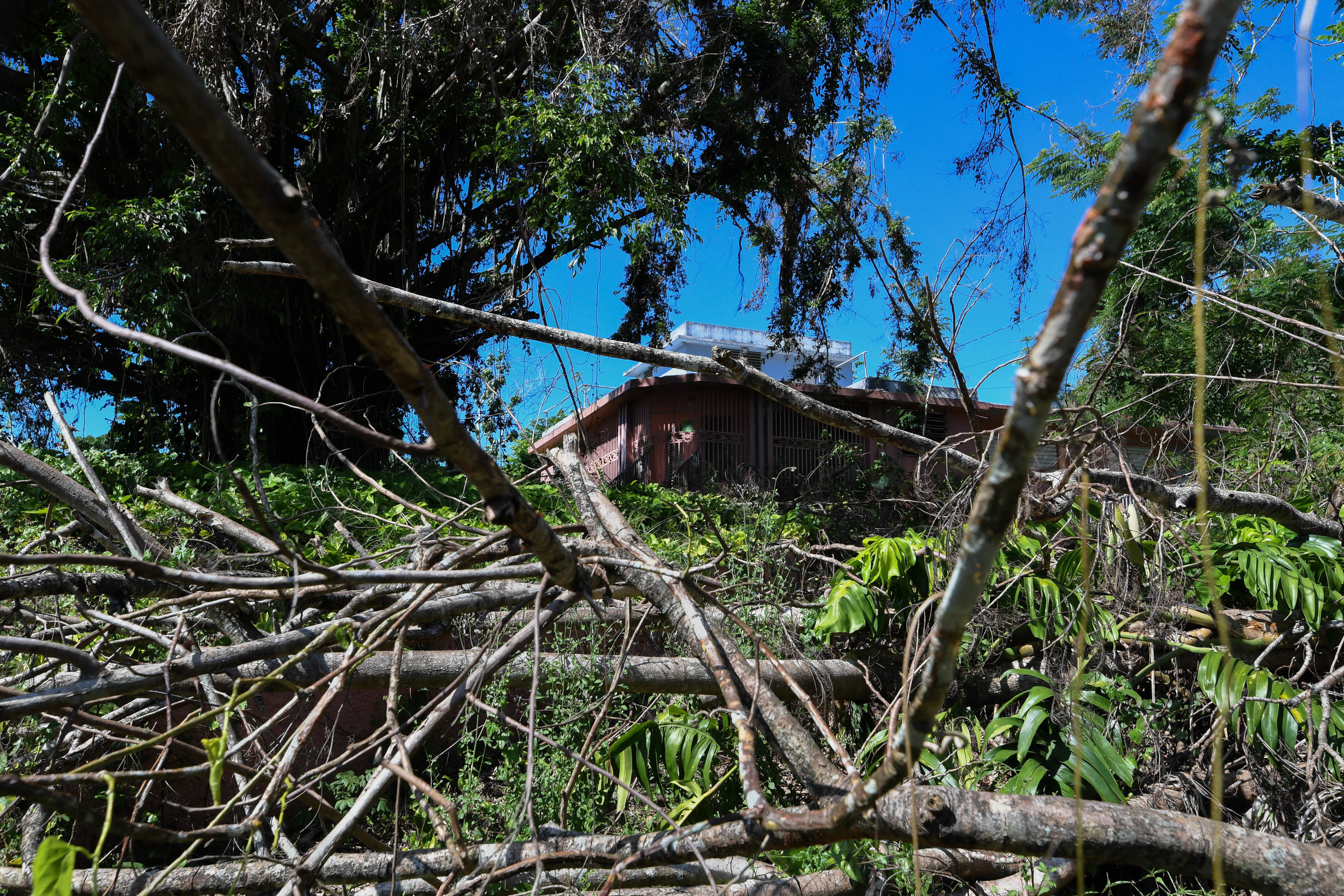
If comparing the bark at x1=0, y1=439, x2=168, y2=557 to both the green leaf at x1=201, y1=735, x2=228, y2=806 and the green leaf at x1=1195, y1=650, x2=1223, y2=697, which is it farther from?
the green leaf at x1=1195, y1=650, x2=1223, y2=697

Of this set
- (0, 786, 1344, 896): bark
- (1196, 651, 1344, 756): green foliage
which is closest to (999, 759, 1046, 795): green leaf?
A: (1196, 651, 1344, 756): green foliage

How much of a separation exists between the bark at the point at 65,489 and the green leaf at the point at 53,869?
173 centimetres

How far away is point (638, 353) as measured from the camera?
2471mm

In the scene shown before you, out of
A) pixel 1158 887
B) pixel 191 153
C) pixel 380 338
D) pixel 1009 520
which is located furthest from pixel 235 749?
pixel 191 153

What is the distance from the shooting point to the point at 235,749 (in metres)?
1.43

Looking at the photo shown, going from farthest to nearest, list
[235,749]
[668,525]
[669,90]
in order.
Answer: [669,90] → [668,525] → [235,749]

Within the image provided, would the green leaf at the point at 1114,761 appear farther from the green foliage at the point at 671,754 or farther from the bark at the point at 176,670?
the bark at the point at 176,670

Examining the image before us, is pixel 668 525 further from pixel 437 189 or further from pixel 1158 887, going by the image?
pixel 437 189

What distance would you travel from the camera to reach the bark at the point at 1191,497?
8.63 feet

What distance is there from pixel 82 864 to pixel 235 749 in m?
2.07

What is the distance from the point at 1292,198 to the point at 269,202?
84.5 inches

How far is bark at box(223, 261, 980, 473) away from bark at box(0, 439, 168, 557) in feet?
2.51

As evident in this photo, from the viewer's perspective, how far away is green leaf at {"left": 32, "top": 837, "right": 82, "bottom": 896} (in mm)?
806

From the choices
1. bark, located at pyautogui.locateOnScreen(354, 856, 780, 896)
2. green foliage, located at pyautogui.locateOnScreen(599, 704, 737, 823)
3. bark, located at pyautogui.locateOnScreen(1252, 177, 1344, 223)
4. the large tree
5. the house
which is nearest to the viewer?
bark, located at pyautogui.locateOnScreen(1252, 177, 1344, 223)
